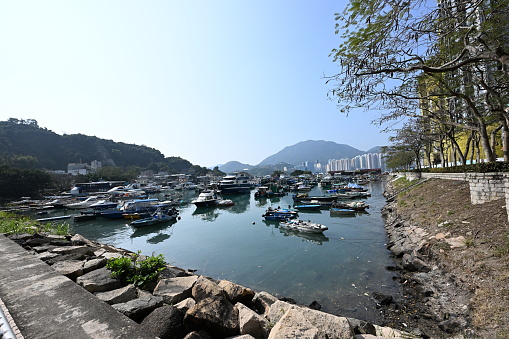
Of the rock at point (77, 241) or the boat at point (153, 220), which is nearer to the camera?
the rock at point (77, 241)

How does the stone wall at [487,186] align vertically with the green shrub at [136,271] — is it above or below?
above

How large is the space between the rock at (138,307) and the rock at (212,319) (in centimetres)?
66

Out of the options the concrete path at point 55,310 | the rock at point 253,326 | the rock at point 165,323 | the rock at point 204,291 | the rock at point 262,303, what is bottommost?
the rock at point 262,303

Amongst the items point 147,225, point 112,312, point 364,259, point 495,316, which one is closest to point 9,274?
point 112,312

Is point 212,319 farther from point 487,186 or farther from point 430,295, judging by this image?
point 487,186

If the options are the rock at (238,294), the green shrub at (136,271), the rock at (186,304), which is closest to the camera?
the rock at (186,304)

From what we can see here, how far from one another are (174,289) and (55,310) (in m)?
1.98

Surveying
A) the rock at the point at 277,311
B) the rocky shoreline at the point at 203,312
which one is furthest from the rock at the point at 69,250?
the rock at the point at 277,311

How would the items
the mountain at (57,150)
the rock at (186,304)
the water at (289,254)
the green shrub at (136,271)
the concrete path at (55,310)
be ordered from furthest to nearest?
the mountain at (57,150) < the water at (289,254) < the green shrub at (136,271) < the rock at (186,304) < the concrete path at (55,310)

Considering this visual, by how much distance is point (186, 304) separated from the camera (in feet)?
12.5

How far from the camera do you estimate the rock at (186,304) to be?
3695 millimetres

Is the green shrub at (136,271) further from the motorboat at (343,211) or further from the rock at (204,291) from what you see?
the motorboat at (343,211)

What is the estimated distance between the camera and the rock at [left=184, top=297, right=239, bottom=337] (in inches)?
125

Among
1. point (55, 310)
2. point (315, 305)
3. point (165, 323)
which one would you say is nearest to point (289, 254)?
point (315, 305)
